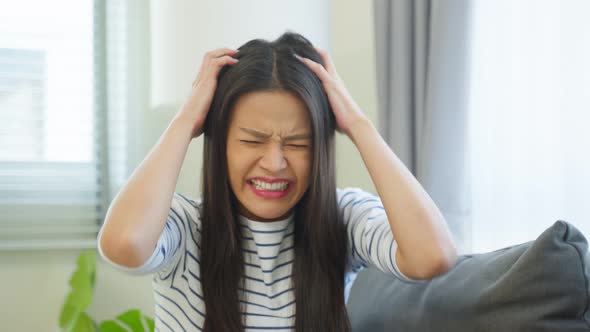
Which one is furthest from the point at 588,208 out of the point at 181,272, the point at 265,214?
the point at 181,272

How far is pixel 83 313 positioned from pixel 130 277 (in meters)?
0.39

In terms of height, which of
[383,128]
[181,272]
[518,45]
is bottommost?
[181,272]

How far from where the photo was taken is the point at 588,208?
147 centimetres

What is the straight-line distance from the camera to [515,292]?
0.92 metres

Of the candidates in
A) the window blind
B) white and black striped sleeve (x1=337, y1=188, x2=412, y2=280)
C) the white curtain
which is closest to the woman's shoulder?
white and black striped sleeve (x1=337, y1=188, x2=412, y2=280)

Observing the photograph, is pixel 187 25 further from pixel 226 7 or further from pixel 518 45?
pixel 518 45

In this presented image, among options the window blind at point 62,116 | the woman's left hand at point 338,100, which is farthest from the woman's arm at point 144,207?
the window blind at point 62,116

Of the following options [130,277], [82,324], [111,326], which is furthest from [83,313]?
[130,277]

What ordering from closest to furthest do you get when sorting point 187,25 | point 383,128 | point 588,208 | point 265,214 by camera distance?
point 265,214 < point 588,208 < point 383,128 < point 187,25

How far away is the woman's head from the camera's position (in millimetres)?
1176

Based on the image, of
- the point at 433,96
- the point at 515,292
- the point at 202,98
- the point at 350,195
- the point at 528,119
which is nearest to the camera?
the point at 515,292

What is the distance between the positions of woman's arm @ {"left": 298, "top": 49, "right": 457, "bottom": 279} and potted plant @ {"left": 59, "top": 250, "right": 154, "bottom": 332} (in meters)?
1.12

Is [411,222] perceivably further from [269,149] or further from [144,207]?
[144,207]

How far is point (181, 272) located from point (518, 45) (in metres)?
1.02
